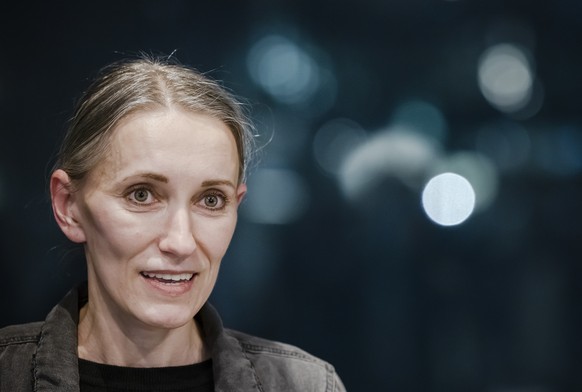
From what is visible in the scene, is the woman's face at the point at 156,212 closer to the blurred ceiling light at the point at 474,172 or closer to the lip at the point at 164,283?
the lip at the point at 164,283

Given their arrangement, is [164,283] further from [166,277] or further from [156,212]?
[156,212]

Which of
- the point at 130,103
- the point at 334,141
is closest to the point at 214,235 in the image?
the point at 130,103

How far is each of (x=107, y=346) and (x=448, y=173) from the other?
2.95 feet

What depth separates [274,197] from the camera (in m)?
1.97

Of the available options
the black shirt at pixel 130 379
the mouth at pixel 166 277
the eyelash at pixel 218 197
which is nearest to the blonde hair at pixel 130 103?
the eyelash at pixel 218 197

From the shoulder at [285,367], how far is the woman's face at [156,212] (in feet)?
0.73

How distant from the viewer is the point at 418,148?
1993mm

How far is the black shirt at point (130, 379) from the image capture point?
151cm

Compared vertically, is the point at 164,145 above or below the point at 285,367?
above

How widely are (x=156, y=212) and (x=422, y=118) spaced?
0.78 m

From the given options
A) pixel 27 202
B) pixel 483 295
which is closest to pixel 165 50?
pixel 27 202

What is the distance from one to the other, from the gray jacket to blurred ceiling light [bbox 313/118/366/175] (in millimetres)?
482

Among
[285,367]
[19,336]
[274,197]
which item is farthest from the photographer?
[274,197]

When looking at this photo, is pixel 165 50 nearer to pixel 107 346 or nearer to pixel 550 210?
pixel 107 346
